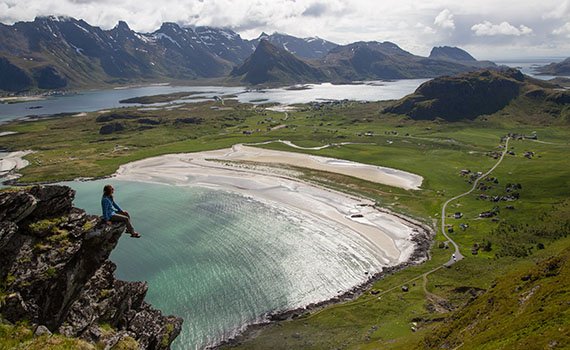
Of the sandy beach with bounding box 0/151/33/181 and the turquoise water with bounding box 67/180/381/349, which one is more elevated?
the sandy beach with bounding box 0/151/33/181

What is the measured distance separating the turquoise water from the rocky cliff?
29840 millimetres

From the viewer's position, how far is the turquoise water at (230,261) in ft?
225

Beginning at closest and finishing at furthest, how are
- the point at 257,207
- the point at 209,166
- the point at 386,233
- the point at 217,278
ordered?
the point at 217,278 → the point at 386,233 → the point at 257,207 → the point at 209,166

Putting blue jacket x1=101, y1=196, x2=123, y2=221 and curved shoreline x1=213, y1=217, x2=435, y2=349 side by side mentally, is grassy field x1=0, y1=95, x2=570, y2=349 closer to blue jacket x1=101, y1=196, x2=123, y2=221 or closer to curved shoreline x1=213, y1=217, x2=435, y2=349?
curved shoreline x1=213, y1=217, x2=435, y2=349

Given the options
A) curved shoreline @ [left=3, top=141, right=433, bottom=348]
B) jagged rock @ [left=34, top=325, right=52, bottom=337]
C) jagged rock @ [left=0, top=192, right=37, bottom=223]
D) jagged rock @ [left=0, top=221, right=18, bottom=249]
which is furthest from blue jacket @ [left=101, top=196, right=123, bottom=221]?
curved shoreline @ [left=3, top=141, right=433, bottom=348]

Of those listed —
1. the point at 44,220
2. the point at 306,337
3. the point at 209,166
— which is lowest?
the point at 306,337

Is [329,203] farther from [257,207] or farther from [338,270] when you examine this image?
[338,270]

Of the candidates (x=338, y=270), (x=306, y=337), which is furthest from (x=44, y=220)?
(x=338, y=270)

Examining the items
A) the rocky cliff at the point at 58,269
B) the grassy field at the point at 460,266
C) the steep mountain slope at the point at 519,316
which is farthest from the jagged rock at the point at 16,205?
the steep mountain slope at the point at 519,316

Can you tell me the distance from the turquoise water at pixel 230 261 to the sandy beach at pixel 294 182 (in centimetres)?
621

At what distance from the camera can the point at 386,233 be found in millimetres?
99812

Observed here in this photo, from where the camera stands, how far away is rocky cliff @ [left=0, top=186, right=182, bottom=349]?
27234 mm

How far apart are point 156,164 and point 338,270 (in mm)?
119624

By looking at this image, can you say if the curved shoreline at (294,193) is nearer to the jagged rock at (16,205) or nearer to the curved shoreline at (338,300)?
the curved shoreline at (338,300)
